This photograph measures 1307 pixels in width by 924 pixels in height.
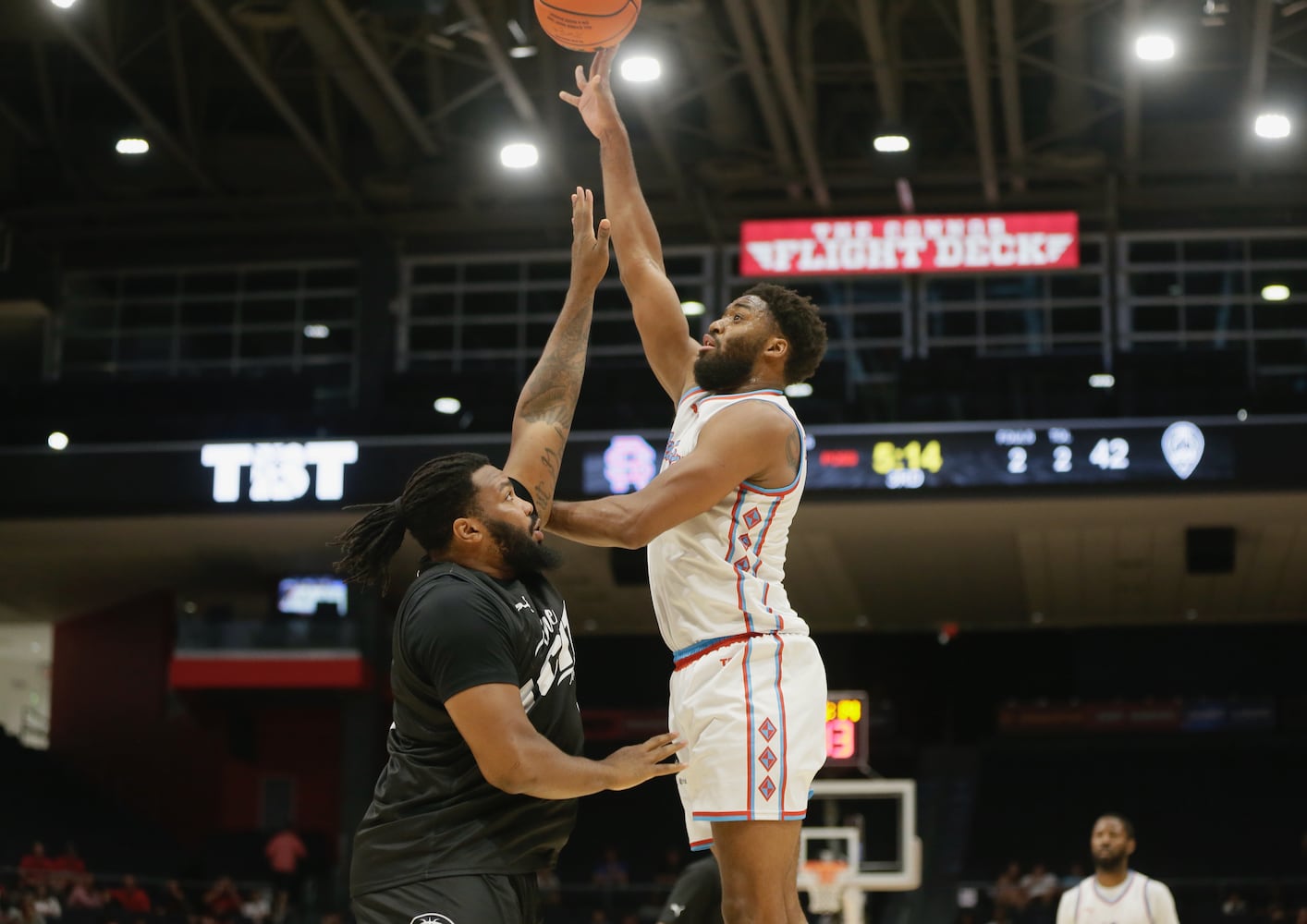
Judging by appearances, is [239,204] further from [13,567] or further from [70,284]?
[13,567]

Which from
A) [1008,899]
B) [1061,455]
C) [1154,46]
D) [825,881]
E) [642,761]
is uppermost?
[1154,46]

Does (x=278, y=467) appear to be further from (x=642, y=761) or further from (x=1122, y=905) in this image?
(x=642, y=761)

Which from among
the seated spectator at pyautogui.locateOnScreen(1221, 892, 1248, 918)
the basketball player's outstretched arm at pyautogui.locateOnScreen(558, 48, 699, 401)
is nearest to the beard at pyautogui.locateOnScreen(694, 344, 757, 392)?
the basketball player's outstretched arm at pyautogui.locateOnScreen(558, 48, 699, 401)

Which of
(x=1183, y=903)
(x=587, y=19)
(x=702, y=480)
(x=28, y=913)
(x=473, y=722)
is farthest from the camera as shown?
(x=1183, y=903)

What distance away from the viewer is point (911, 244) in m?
20.8

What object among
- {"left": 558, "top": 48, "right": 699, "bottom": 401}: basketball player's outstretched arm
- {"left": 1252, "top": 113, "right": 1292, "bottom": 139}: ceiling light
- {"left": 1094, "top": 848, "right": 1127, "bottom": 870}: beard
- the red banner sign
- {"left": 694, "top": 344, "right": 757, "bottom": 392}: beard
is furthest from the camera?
the red banner sign

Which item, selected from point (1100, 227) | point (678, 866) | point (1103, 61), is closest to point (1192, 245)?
point (1100, 227)

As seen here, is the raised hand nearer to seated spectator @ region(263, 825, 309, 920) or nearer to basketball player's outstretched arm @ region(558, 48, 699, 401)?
basketball player's outstretched arm @ region(558, 48, 699, 401)

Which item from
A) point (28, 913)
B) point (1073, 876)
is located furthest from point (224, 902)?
point (1073, 876)

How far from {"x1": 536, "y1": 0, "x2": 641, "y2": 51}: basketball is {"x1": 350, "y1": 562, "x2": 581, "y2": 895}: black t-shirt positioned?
2.11m

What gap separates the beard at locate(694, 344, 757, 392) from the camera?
464 centimetres

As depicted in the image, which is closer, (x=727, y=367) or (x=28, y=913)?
(x=727, y=367)

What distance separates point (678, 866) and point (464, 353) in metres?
7.66

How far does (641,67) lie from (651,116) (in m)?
1.82
